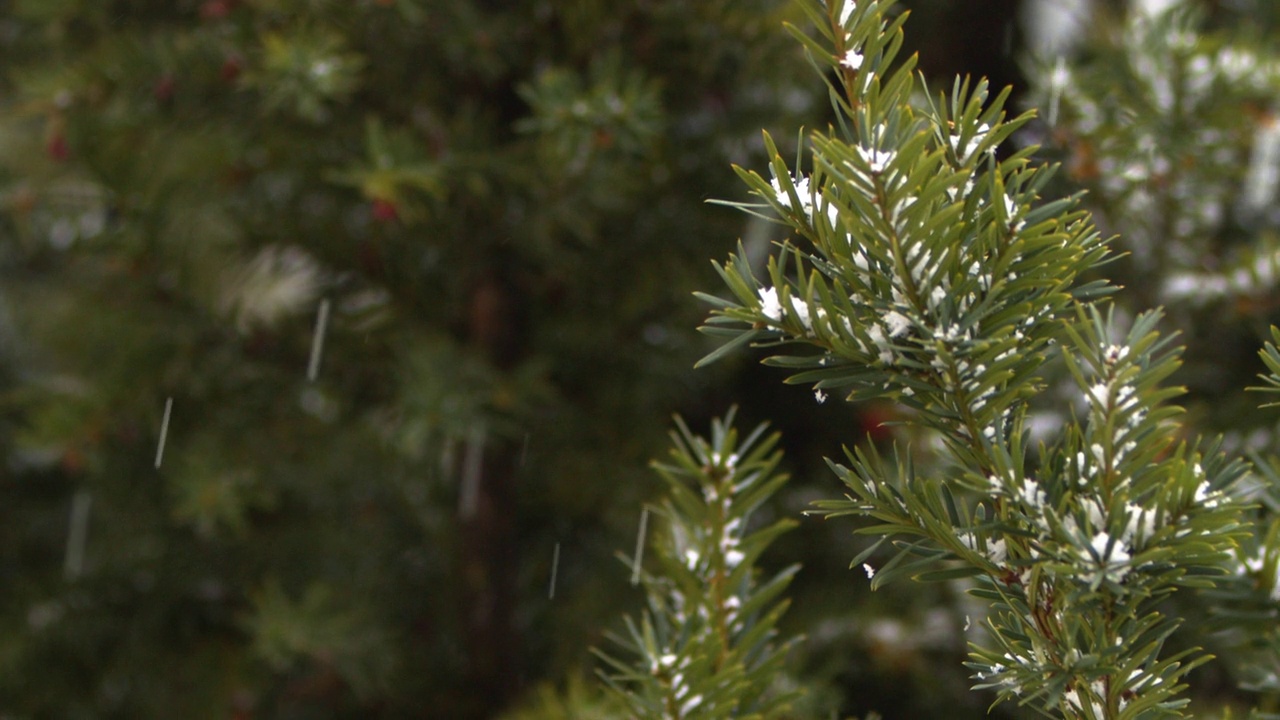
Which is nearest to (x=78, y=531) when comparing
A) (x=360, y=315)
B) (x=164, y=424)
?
(x=164, y=424)

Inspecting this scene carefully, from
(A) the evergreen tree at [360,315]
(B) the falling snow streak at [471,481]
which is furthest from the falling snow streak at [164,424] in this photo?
(B) the falling snow streak at [471,481]

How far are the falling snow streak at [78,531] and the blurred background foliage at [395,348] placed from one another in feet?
0.11

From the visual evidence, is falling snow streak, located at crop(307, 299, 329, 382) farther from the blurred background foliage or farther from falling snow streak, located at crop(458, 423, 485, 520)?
falling snow streak, located at crop(458, 423, 485, 520)

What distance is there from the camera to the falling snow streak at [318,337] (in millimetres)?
661

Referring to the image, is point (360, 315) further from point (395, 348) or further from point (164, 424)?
point (164, 424)

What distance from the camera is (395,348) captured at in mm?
644

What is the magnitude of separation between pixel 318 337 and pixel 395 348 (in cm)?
6

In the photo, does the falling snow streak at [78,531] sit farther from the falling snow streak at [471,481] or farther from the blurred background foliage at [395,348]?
the falling snow streak at [471,481]

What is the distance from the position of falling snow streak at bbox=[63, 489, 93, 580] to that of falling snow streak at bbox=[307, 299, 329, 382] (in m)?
0.31

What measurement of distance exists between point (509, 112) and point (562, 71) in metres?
0.11

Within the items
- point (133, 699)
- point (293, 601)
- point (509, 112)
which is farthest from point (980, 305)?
point (133, 699)

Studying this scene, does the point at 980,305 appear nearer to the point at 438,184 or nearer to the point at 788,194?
the point at 788,194

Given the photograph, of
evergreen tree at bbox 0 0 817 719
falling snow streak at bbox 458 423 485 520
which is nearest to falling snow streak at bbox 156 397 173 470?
evergreen tree at bbox 0 0 817 719

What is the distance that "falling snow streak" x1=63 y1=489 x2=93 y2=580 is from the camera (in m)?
0.85
